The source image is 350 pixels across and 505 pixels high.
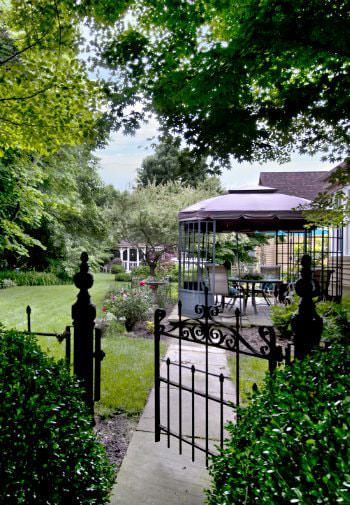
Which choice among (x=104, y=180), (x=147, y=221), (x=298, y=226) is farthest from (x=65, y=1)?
(x=104, y=180)

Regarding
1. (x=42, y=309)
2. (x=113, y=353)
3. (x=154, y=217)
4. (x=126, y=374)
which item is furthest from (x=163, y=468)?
(x=154, y=217)

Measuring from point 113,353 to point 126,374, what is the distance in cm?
100

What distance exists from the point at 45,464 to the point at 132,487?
1341 millimetres

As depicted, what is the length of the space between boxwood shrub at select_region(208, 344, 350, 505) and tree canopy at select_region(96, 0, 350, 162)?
1991 millimetres

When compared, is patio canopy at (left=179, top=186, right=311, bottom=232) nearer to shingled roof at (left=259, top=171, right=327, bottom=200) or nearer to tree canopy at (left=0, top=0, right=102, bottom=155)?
tree canopy at (left=0, top=0, right=102, bottom=155)

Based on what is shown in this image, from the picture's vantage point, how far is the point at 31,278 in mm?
17281

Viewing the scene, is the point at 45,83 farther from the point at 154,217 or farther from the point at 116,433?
the point at 154,217

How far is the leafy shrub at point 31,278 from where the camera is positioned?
55.6 feet

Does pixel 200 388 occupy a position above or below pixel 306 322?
below

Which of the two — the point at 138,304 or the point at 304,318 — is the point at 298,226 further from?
the point at 304,318

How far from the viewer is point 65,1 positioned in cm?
331

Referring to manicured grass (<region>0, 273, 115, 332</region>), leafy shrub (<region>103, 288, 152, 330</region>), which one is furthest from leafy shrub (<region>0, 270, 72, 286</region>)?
leafy shrub (<region>103, 288, 152, 330</region>)

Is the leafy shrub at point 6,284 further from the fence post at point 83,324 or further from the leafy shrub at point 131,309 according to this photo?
the fence post at point 83,324

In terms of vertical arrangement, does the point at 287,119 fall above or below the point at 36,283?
above
